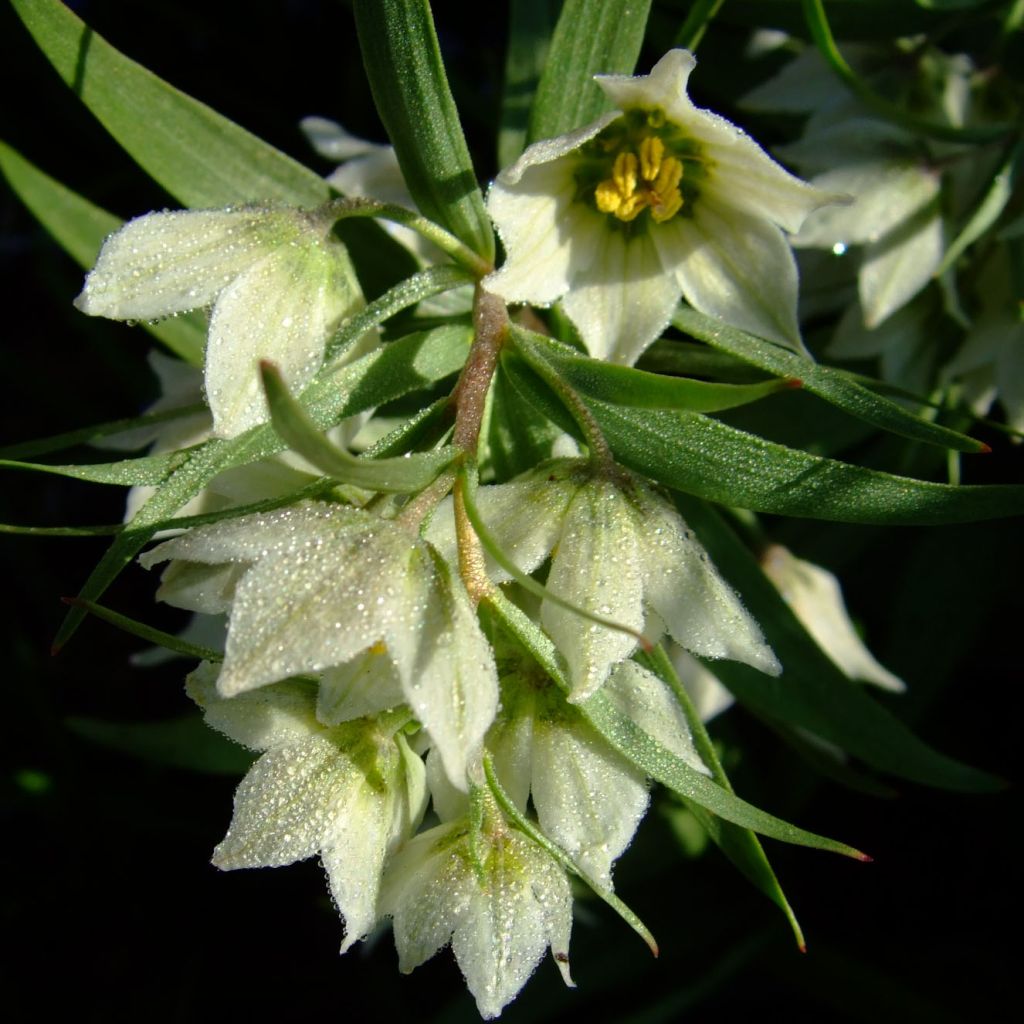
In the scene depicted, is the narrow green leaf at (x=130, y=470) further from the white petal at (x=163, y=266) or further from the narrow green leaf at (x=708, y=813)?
the narrow green leaf at (x=708, y=813)

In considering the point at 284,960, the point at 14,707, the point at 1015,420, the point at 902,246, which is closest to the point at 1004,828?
the point at 1015,420

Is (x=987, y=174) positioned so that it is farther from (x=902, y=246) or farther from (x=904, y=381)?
(x=904, y=381)

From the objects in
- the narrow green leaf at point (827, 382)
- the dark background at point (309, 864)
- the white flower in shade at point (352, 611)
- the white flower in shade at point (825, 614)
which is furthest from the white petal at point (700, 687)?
the white flower in shade at point (352, 611)

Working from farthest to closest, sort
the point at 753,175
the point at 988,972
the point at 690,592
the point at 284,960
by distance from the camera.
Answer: the point at 284,960, the point at 988,972, the point at 753,175, the point at 690,592

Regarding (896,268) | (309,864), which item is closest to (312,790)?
(896,268)

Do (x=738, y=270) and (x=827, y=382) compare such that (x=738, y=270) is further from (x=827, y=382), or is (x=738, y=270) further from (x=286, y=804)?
(x=286, y=804)

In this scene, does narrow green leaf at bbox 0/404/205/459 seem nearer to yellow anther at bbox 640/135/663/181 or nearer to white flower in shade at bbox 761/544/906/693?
yellow anther at bbox 640/135/663/181
